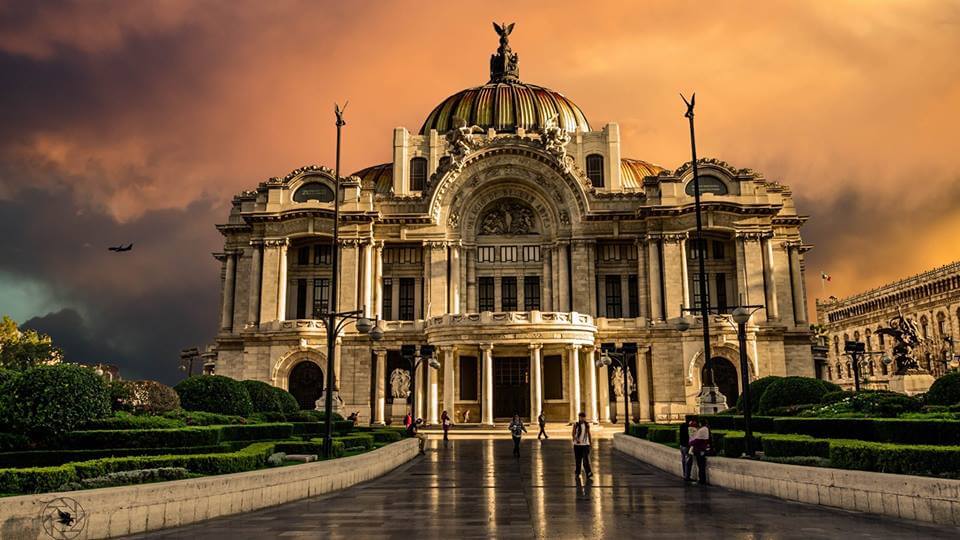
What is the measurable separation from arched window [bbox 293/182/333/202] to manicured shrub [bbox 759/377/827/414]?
38096 millimetres

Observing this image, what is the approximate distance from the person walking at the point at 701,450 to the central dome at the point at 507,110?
51308mm

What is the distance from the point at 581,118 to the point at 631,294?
895 inches

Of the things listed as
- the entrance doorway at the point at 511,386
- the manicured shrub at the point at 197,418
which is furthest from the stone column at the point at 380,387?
the manicured shrub at the point at 197,418

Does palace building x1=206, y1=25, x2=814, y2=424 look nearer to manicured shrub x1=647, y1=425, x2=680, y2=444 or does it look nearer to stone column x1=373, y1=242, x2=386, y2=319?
stone column x1=373, y1=242, x2=386, y2=319

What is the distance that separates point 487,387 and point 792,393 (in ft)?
73.8

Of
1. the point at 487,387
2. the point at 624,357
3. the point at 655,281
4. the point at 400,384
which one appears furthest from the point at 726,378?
the point at 400,384

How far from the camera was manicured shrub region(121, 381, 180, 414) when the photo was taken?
25594 millimetres

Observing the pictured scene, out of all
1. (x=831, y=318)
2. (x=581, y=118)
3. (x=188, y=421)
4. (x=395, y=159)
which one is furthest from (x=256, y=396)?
(x=831, y=318)

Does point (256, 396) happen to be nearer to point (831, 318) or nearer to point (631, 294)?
point (631, 294)

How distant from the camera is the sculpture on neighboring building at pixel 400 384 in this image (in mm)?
55438

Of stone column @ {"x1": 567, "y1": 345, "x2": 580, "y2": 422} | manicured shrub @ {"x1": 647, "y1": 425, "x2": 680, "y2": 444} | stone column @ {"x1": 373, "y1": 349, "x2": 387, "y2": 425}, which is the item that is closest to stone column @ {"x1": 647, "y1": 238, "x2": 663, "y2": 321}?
stone column @ {"x1": 567, "y1": 345, "x2": 580, "y2": 422}

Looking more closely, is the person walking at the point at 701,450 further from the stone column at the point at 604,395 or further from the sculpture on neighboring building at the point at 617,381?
the sculpture on neighboring building at the point at 617,381

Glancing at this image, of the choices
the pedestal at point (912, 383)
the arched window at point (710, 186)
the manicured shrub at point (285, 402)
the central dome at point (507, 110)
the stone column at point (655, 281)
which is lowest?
the manicured shrub at point (285, 402)

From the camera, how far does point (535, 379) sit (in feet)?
169
